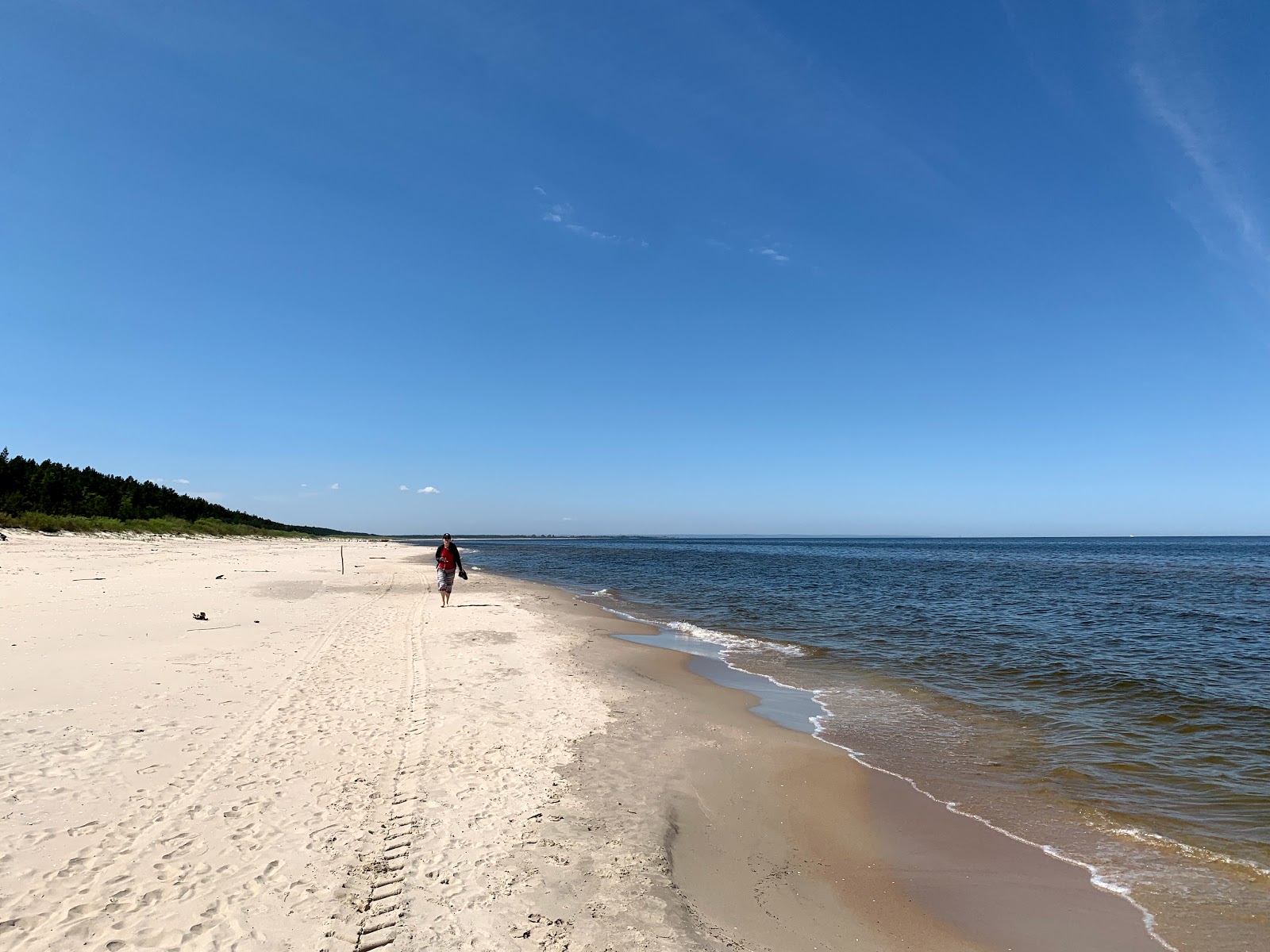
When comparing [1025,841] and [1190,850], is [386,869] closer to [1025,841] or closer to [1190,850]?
[1025,841]

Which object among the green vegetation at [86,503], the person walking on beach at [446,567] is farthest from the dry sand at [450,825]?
the green vegetation at [86,503]

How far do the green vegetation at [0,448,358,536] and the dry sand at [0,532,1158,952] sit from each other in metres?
40.0

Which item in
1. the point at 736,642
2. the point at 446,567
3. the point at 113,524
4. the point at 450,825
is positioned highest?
the point at 113,524

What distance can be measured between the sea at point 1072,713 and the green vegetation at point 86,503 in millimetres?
39302

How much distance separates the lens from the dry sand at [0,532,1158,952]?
4.31m

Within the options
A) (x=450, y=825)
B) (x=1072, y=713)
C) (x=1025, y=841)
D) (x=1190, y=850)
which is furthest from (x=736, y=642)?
(x=450, y=825)

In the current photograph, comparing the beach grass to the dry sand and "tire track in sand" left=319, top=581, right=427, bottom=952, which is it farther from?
"tire track in sand" left=319, top=581, right=427, bottom=952

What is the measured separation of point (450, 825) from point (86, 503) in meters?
61.1

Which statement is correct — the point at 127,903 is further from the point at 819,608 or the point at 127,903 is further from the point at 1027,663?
the point at 819,608

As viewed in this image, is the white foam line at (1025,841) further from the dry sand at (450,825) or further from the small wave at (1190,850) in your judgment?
the small wave at (1190,850)

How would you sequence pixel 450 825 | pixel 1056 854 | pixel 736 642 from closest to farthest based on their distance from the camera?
pixel 450 825, pixel 1056 854, pixel 736 642

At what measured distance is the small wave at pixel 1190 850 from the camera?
591 centimetres

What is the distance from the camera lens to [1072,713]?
11023mm

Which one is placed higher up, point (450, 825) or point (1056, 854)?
point (450, 825)
